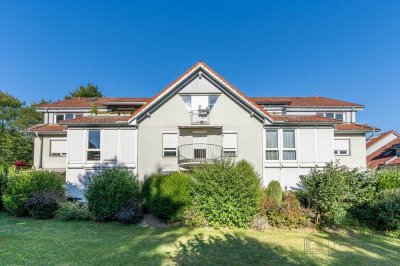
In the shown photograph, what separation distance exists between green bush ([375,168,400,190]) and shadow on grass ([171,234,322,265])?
9.34 m

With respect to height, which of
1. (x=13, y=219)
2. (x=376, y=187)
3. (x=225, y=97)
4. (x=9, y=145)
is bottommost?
(x=13, y=219)

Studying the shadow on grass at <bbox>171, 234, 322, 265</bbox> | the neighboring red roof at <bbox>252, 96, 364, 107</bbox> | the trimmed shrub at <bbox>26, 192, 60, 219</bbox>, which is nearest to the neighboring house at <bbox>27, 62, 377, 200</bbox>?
the neighboring red roof at <bbox>252, 96, 364, 107</bbox>

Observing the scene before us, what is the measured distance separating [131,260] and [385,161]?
35096 millimetres

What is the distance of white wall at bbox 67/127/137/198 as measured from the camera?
20688 mm

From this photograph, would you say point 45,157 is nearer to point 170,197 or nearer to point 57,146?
point 57,146

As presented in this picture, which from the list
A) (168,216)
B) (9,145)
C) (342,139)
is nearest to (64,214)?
(168,216)

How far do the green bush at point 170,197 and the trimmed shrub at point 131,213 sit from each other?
2.43 feet

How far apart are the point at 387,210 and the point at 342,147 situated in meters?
12.1

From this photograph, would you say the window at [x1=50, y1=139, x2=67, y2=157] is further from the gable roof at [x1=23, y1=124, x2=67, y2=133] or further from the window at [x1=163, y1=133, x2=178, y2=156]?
the window at [x1=163, y1=133, x2=178, y2=156]

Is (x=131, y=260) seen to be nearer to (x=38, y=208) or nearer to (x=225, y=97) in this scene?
(x=38, y=208)

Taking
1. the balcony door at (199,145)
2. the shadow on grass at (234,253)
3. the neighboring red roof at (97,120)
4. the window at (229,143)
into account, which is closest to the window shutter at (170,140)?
the balcony door at (199,145)

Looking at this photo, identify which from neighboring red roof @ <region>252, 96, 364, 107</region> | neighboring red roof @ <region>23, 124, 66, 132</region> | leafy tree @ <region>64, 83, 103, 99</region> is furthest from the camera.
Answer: leafy tree @ <region>64, 83, 103, 99</region>

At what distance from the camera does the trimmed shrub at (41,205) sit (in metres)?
14.8

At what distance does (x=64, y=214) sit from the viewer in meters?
14.7
